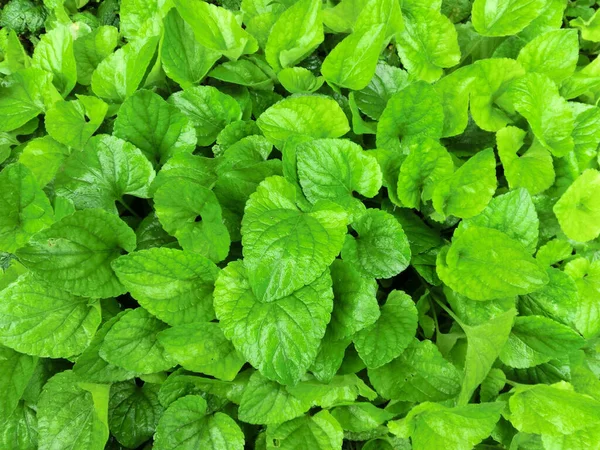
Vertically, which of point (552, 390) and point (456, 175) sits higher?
point (456, 175)

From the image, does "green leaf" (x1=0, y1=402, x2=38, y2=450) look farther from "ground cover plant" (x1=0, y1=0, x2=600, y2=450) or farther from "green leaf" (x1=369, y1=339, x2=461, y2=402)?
"green leaf" (x1=369, y1=339, x2=461, y2=402)

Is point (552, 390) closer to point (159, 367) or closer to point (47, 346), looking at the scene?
point (159, 367)

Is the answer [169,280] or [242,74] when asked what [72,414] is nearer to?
[169,280]

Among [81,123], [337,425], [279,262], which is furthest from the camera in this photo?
[81,123]

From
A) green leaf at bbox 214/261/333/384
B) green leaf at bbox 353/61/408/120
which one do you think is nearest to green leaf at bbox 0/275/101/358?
green leaf at bbox 214/261/333/384

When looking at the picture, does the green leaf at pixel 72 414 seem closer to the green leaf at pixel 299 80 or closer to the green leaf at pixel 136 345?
the green leaf at pixel 136 345

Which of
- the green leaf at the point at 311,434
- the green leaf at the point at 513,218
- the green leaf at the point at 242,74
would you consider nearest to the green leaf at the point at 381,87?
the green leaf at the point at 242,74

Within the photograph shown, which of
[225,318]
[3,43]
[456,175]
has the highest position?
[3,43]

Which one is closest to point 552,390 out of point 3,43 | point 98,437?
point 98,437
